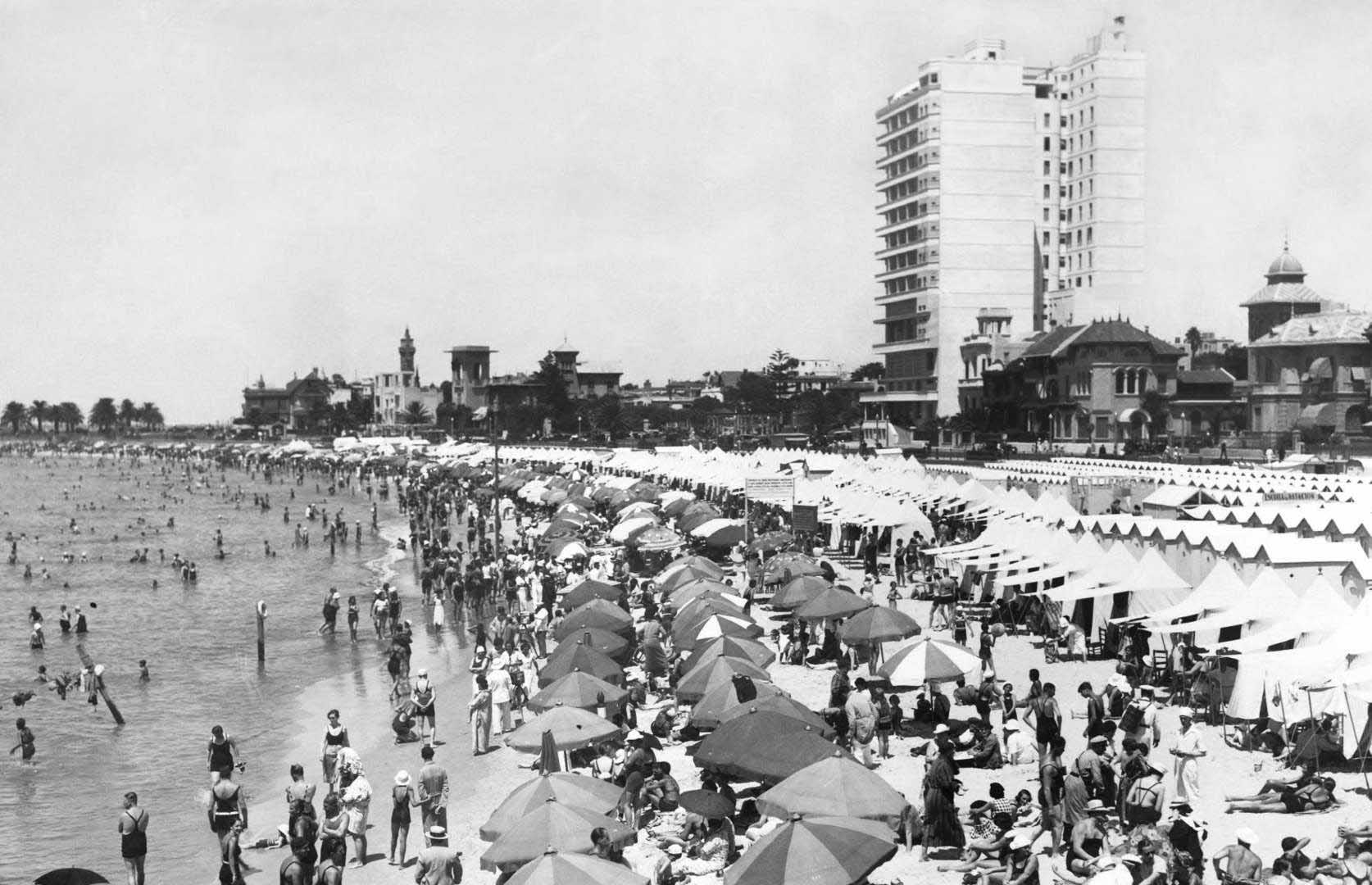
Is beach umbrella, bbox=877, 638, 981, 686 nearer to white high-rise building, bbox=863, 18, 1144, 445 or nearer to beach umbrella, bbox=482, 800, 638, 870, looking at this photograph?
beach umbrella, bbox=482, 800, 638, 870

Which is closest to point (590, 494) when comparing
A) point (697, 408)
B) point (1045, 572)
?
point (1045, 572)

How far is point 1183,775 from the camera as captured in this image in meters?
13.9

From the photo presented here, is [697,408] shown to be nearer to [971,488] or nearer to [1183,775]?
[971,488]

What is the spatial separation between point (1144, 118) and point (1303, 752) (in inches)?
4008

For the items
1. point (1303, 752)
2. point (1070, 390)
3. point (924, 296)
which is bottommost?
point (1303, 752)

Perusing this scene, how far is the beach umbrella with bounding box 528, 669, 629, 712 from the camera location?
56.5 ft

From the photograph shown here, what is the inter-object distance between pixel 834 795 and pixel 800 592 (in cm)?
1161

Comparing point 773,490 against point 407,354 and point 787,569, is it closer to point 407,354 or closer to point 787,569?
point 787,569

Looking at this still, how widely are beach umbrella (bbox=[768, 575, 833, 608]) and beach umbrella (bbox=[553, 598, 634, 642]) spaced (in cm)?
270

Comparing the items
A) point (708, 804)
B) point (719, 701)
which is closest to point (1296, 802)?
point (708, 804)

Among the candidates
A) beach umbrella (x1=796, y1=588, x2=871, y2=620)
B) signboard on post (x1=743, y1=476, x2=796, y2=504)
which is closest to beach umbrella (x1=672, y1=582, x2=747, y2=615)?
beach umbrella (x1=796, y1=588, x2=871, y2=620)

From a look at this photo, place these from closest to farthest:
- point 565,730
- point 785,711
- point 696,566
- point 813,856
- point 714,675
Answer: point 813,856 → point 785,711 → point 565,730 → point 714,675 → point 696,566

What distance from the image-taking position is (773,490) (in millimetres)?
36844

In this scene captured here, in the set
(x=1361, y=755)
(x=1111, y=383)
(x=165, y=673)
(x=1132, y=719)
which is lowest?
(x=165, y=673)
